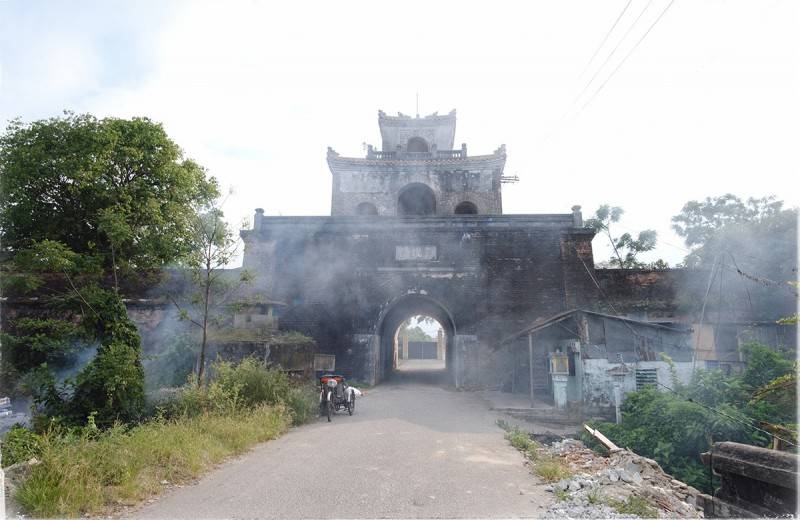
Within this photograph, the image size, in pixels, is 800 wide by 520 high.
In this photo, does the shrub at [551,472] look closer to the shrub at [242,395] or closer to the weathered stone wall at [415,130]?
the shrub at [242,395]

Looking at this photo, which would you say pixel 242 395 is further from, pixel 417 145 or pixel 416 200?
pixel 417 145

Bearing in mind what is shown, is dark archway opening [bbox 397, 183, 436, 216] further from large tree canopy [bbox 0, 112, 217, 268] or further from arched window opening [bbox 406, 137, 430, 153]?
large tree canopy [bbox 0, 112, 217, 268]

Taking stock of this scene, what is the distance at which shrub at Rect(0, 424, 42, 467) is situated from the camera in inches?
184

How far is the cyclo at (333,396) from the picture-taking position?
29.0 ft

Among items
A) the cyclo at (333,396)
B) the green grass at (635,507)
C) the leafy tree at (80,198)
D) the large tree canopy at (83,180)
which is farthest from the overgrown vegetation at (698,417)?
the large tree canopy at (83,180)

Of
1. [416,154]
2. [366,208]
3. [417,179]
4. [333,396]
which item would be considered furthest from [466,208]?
[333,396]

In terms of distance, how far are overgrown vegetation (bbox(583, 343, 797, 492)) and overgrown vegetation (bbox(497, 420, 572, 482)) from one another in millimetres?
1961

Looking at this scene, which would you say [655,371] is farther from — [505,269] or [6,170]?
[6,170]

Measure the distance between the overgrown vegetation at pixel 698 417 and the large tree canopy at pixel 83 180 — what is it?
13320 mm

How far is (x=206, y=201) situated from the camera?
9.52 meters

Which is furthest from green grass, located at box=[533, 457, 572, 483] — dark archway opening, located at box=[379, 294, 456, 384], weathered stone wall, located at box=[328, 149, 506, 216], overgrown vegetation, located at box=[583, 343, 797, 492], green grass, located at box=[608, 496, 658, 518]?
weathered stone wall, located at box=[328, 149, 506, 216]

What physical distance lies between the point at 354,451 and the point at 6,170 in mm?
15843

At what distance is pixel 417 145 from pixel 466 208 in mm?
4944

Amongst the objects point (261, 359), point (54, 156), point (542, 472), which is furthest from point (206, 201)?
point (54, 156)
